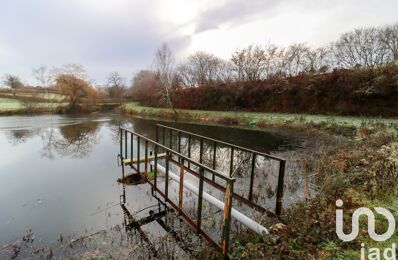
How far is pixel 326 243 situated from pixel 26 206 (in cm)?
688

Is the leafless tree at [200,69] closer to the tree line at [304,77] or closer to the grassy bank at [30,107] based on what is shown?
the tree line at [304,77]

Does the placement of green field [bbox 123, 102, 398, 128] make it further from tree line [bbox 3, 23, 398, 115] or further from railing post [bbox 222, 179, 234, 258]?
railing post [bbox 222, 179, 234, 258]

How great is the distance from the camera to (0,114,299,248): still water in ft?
16.4

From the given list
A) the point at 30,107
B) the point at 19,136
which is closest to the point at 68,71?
the point at 30,107

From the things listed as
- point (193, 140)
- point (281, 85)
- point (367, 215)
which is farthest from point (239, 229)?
point (281, 85)

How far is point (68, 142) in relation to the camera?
13.6 meters

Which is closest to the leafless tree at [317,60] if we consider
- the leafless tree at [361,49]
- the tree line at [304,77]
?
the tree line at [304,77]

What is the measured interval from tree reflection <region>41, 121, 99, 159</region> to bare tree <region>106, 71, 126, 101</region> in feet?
113

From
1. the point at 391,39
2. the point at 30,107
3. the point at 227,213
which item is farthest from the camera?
the point at 30,107

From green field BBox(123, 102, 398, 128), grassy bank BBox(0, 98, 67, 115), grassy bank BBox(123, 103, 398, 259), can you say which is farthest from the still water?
grassy bank BBox(0, 98, 67, 115)

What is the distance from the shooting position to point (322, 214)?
3666 mm

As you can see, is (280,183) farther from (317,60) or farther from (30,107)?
(30,107)

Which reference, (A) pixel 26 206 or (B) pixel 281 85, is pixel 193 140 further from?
(B) pixel 281 85

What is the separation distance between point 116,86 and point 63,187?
165ft
